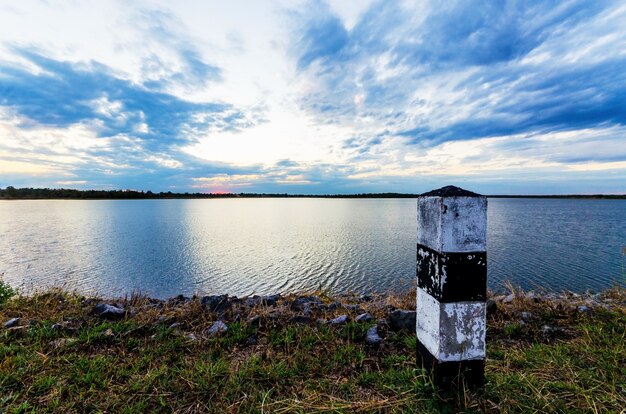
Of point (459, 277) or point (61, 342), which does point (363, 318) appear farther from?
point (61, 342)

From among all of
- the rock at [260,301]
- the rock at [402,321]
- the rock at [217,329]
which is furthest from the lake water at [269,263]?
the rock at [217,329]

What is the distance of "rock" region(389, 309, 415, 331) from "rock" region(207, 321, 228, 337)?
102 inches

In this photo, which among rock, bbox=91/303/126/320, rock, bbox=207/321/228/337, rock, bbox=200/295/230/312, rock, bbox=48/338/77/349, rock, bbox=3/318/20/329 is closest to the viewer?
rock, bbox=48/338/77/349

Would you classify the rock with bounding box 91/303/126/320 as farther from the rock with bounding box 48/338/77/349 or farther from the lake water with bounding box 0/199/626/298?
the lake water with bounding box 0/199/626/298

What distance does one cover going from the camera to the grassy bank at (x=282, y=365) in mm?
2873

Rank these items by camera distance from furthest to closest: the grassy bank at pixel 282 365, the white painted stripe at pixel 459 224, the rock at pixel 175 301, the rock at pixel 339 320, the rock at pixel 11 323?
the rock at pixel 175 301 → the rock at pixel 339 320 → the rock at pixel 11 323 → the grassy bank at pixel 282 365 → the white painted stripe at pixel 459 224

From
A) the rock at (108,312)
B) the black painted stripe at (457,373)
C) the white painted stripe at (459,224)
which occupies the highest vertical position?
the white painted stripe at (459,224)

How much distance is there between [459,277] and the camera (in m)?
2.69

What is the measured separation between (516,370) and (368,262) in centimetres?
1672

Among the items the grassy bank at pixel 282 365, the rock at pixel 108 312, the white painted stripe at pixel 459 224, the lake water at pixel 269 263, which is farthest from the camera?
the lake water at pixel 269 263

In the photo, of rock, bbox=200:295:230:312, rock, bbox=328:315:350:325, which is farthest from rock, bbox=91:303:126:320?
rock, bbox=328:315:350:325

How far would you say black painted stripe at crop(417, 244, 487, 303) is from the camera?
2670 mm

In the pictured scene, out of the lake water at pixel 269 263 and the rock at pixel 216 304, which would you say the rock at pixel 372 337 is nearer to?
the rock at pixel 216 304

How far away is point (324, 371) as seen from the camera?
137 inches
